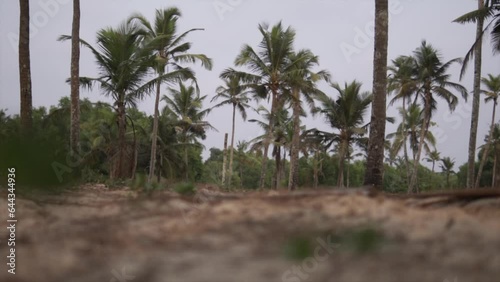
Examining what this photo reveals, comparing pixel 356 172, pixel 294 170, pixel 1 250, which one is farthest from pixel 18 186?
pixel 356 172

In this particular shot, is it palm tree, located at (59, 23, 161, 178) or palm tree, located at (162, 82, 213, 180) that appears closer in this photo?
palm tree, located at (59, 23, 161, 178)

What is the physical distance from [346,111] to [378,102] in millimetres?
13940

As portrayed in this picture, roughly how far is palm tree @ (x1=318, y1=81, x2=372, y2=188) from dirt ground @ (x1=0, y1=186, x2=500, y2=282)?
17.8 metres

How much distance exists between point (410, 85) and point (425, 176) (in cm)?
3479

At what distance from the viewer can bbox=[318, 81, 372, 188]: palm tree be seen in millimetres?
20781

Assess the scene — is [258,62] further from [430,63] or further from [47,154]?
[47,154]

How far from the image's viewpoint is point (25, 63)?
337 inches

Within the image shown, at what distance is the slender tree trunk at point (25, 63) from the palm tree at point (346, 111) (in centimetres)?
1434

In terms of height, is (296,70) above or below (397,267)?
→ above

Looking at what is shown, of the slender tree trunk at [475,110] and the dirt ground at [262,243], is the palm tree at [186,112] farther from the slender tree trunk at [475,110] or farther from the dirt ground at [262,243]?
the dirt ground at [262,243]

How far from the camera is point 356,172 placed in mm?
49375

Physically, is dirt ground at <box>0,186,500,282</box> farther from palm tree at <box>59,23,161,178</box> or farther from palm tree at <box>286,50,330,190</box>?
palm tree at <box>286,50,330,190</box>

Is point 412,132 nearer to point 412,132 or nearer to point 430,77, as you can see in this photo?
point 412,132

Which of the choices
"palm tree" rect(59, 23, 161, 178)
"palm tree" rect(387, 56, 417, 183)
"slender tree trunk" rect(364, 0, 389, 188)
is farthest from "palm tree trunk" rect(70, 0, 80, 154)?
"palm tree" rect(387, 56, 417, 183)
